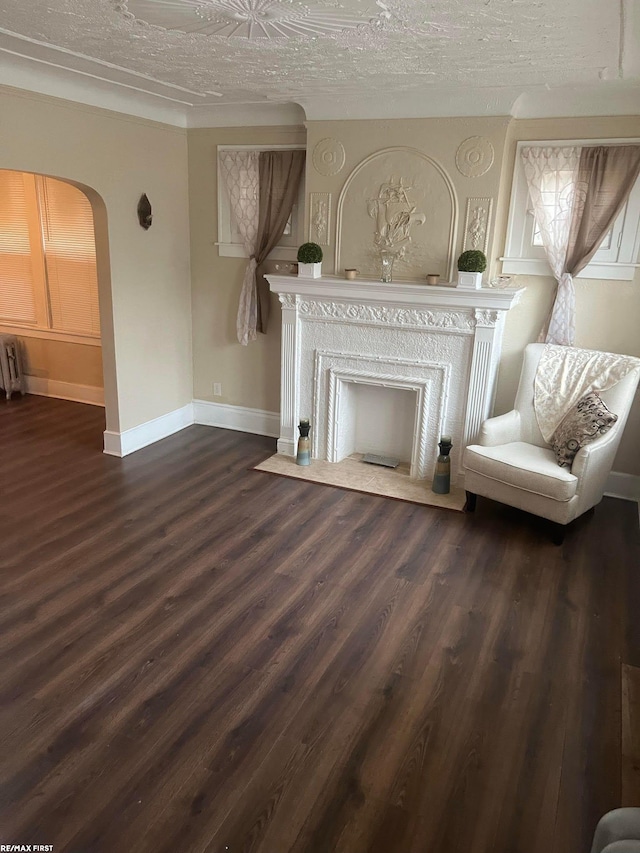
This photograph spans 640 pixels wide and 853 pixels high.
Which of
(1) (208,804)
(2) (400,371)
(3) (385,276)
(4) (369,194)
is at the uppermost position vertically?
(4) (369,194)

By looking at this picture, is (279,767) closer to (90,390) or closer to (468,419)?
(468,419)

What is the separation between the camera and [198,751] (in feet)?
7.59

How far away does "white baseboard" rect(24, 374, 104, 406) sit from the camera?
6.48 meters

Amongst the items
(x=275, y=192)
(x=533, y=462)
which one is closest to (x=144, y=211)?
(x=275, y=192)

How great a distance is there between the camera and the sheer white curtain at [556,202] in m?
4.27

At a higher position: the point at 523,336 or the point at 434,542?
the point at 523,336

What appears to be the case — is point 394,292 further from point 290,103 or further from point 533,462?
point 290,103

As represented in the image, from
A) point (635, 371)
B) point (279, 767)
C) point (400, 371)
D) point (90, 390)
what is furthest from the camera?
point (90, 390)

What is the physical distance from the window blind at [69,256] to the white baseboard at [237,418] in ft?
4.51

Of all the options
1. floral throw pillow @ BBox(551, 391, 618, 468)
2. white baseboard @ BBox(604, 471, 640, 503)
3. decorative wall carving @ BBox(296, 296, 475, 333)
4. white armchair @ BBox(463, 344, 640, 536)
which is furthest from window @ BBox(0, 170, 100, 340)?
white baseboard @ BBox(604, 471, 640, 503)

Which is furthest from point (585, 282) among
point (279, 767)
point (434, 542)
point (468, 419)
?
point (279, 767)

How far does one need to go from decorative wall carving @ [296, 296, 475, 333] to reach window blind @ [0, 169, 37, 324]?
127 inches

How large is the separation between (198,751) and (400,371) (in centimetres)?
315

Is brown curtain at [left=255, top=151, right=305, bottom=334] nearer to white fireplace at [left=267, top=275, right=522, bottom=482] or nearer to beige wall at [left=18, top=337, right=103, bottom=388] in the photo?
white fireplace at [left=267, top=275, right=522, bottom=482]
